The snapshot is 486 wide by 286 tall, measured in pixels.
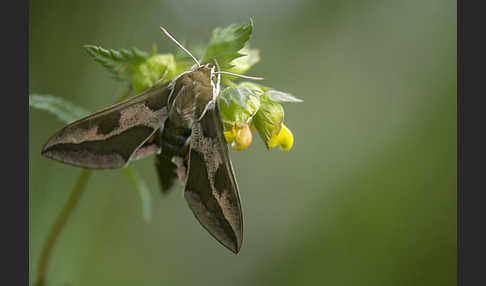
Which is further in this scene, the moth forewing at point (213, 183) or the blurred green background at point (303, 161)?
the blurred green background at point (303, 161)

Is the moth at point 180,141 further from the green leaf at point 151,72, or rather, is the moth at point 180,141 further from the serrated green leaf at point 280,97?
A: the serrated green leaf at point 280,97

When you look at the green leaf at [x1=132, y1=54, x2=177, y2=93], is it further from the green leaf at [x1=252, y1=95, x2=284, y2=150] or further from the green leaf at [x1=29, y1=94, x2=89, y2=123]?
the green leaf at [x1=252, y1=95, x2=284, y2=150]

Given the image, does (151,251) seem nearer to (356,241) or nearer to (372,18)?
(356,241)

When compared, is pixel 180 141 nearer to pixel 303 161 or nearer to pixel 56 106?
pixel 56 106

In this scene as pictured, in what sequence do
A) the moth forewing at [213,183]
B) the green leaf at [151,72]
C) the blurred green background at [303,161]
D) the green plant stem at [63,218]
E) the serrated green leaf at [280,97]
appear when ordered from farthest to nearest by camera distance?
the blurred green background at [303,161] → the green plant stem at [63,218] → the green leaf at [151,72] → the serrated green leaf at [280,97] → the moth forewing at [213,183]

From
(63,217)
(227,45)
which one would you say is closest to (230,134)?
(227,45)

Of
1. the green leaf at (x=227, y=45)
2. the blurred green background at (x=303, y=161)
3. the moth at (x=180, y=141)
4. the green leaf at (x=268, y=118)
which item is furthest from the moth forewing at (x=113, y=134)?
the blurred green background at (x=303, y=161)
